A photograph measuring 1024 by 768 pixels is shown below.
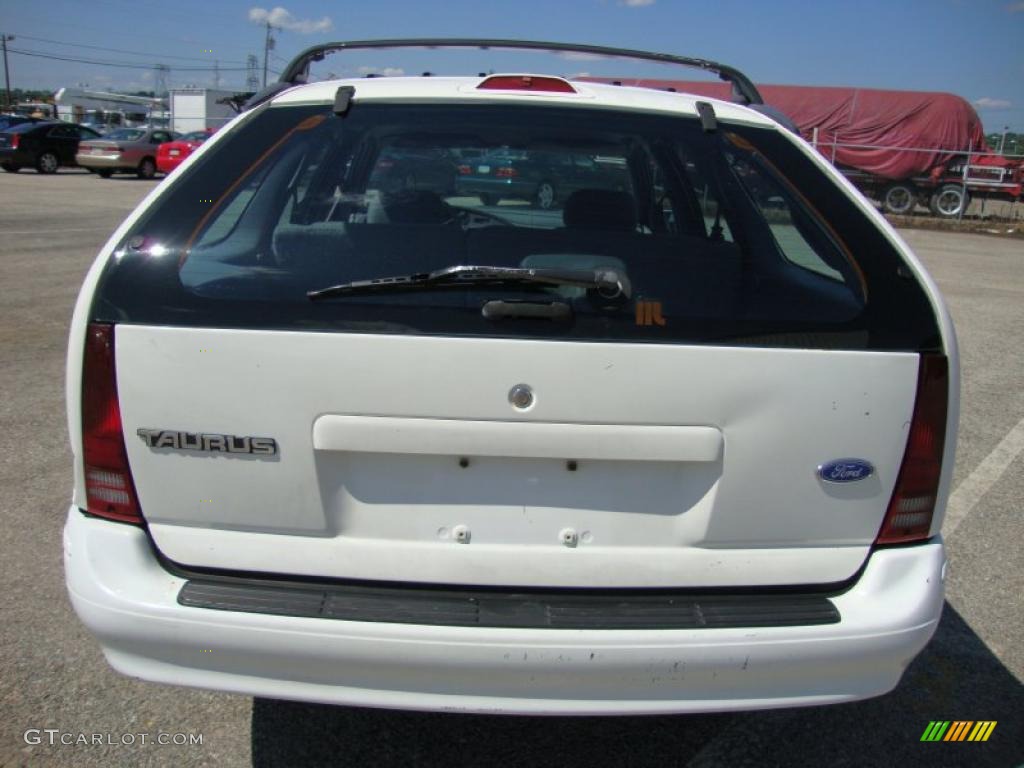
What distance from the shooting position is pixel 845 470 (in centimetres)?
208

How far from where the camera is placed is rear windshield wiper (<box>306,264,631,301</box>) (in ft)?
6.57

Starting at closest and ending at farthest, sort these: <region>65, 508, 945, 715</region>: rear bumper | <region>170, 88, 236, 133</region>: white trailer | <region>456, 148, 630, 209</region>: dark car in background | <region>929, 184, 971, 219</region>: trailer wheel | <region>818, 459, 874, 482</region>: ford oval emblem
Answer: <region>65, 508, 945, 715</region>: rear bumper, <region>818, 459, 874, 482</region>: ford oval emblem, <region>456, 148, 630, 209</region>: dark car in background, <region>929, 184, 971, 219</region>: trailer wheel, <region>170, 88, 236, 133</region>: white trailer

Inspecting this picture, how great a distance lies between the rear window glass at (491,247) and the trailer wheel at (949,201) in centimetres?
2434

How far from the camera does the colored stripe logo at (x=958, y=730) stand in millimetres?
2771

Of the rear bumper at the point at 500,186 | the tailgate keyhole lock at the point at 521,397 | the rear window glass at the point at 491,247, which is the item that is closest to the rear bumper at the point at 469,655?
the tailgate keyhole lock at the point at 521,397

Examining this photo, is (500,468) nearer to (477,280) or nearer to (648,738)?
(477,280)

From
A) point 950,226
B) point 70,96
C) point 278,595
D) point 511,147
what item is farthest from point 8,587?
point 70,96

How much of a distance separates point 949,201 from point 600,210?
82.8 feet

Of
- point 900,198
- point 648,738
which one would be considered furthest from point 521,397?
point 900,198

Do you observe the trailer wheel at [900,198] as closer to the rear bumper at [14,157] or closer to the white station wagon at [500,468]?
the rear bumper at [14,157]

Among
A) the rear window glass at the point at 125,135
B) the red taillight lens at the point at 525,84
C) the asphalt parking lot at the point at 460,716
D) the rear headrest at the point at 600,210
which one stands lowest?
the rear window glass at the point at 125,135


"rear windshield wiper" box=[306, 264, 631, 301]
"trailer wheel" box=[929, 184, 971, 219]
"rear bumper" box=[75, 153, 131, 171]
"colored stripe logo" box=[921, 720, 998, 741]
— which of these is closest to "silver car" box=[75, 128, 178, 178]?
"rear bumper" box=[75, 153, 131, 171]

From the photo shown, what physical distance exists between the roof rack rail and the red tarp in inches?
878

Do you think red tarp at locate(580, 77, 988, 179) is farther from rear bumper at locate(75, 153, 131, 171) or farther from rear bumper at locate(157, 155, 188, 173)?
rear bumper at locate(75, 153, 131, 171)
